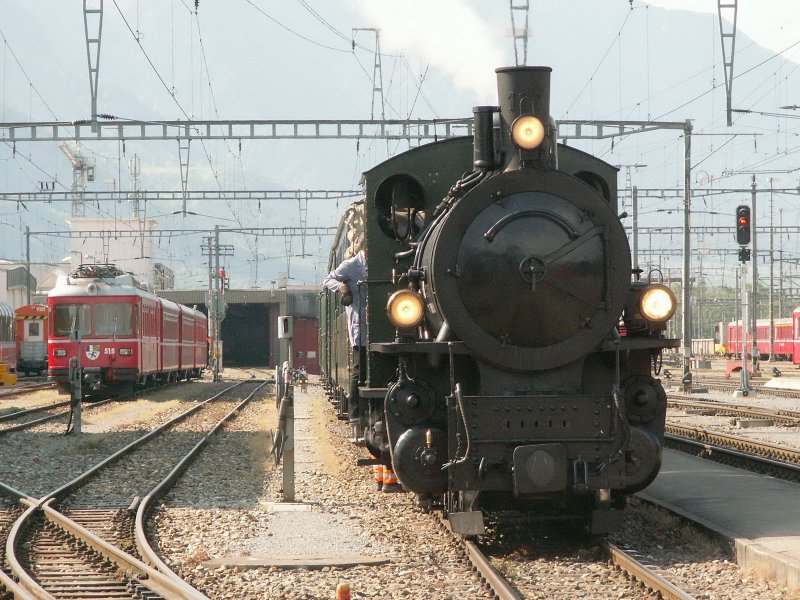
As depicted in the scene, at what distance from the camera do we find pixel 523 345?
8109 mm

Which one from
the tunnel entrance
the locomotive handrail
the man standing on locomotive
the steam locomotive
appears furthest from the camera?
the tunnel entrance

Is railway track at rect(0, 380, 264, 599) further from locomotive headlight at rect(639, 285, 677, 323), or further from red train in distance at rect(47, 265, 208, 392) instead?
red train in distance at rect(47, 265, 208, 392)

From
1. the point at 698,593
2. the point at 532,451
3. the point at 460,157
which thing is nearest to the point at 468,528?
the point at 532,451

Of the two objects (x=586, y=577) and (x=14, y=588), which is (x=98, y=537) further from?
(x=586, y=577)

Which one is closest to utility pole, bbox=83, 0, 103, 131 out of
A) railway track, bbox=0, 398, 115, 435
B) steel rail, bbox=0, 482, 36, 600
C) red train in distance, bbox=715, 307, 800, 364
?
railway track, bbox=0, 398, 115, 435

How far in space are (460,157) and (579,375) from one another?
2.12 meters

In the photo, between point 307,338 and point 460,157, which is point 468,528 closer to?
point 460,157

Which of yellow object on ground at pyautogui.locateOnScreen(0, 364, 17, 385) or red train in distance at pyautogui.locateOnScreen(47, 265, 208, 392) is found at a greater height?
red train in distance at pyautogui.locateOnScreen(47, 265, 208, 392)

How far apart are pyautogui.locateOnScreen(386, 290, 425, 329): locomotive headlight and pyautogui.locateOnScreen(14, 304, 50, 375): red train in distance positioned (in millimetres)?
41076

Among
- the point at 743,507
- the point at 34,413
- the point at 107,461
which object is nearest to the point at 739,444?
the point at 743,507

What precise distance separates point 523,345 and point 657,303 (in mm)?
1145

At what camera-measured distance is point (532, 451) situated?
305 inches

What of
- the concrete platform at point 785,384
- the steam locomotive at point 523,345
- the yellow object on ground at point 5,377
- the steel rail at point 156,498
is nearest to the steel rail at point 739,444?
the steam locomotive at point 523,345

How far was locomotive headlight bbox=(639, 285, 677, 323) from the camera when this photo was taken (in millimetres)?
8391
